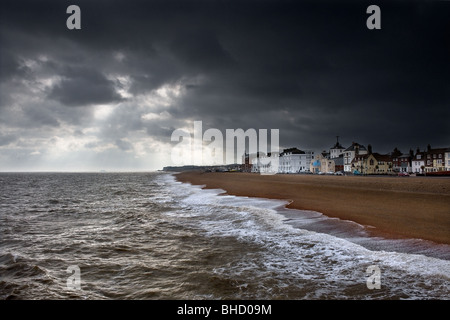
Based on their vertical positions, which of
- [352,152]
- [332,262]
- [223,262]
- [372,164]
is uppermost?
[352,152]

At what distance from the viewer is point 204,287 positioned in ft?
21.4

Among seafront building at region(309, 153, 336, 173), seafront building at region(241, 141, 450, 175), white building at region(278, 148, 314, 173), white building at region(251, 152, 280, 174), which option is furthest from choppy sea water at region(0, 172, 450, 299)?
white building at region(251, 152, 280, 174)

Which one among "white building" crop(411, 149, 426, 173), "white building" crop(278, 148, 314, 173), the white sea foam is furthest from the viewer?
"white building" crop(278, 148, 314, 173)

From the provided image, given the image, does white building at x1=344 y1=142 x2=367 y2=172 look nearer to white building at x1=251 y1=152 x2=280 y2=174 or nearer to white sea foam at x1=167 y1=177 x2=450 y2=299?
white building at x1=251 y1=152 x2=280 y2=174

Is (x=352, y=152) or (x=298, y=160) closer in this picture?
(x=352, y=152)

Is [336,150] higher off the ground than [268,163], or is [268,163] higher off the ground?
[336,150]

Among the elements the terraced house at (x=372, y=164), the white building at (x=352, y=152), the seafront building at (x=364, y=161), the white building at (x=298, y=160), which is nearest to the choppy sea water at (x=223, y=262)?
the seafront building at (x=364, y=161)

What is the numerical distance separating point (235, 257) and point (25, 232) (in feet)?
Answer: 41.4

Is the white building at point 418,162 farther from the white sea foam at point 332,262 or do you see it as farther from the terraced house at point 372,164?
the white sea foam at point 332,262

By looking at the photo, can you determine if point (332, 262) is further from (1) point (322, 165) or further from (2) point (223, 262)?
(1) point (322, 165)

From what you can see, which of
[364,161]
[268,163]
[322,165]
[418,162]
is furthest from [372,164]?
[268,163]

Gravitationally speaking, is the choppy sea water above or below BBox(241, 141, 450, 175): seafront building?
below
